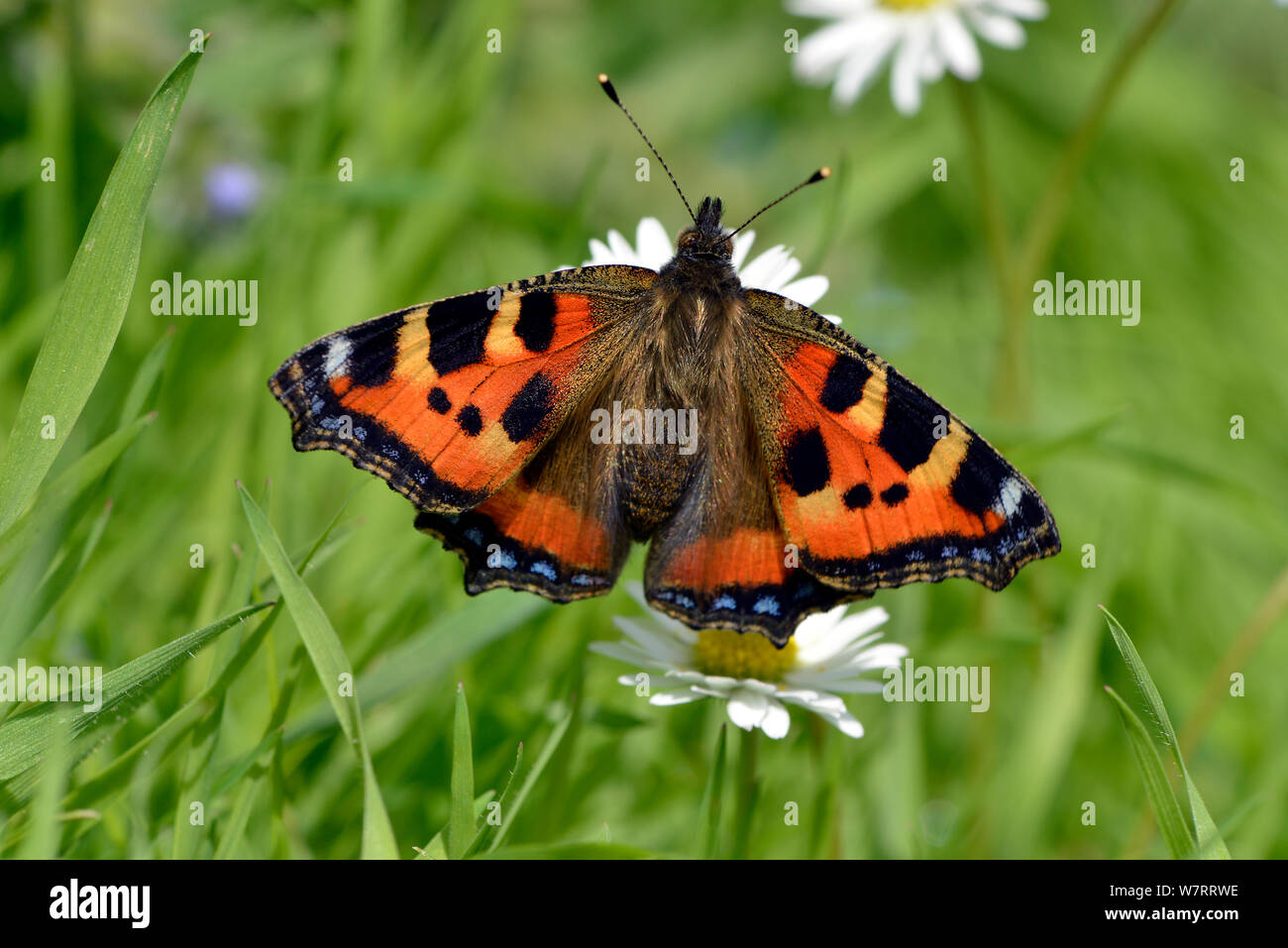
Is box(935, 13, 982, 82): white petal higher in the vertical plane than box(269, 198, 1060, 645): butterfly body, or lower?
higher

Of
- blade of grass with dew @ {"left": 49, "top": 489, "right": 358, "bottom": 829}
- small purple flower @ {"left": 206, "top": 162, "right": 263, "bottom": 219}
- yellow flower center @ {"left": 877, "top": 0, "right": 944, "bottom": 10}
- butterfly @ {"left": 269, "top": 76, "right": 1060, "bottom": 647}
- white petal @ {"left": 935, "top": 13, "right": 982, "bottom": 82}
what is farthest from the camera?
small purple flower @ {"left": 206, "top": 162, "right": 263, "bottom": 219}

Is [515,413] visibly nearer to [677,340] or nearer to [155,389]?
[677,340]

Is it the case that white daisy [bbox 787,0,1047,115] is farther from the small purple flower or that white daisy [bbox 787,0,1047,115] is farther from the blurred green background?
the small purple flower

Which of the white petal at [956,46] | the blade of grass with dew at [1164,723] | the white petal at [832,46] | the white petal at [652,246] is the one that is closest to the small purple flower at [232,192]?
the white petal at [832,46]

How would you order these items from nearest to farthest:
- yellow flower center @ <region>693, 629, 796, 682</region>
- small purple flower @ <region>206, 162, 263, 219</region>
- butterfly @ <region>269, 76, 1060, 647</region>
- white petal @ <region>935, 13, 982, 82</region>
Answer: butterfly @ <region>269, 76, 1060, 647</region> < yellow flower center @ <region>693, 629, 796, 682</region> < white petal @ <region>935, 13, 982, 82</region> < small purple flower @ <region>206, 162, 263, 219</region>

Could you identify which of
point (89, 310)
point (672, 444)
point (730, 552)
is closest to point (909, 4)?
point (672, 444)

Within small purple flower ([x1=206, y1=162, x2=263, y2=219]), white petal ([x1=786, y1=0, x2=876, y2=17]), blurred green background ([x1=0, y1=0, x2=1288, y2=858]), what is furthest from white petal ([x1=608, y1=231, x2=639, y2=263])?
small purple flower ([x1=206, y1=162, x2=263, y2=219])

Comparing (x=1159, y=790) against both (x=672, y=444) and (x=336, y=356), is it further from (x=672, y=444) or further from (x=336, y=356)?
(x=336, y=356)
